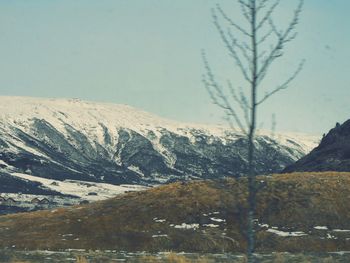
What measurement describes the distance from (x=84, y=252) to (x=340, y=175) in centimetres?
3118

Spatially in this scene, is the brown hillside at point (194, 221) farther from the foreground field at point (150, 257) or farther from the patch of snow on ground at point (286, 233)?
the foreground field at point (150, 257)

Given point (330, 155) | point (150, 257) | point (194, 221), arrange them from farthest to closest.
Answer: point (330, 155) → point (194, 221) → point (150, 257)

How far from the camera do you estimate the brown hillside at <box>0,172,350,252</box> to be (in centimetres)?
4831

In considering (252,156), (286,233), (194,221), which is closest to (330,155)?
(194,221)

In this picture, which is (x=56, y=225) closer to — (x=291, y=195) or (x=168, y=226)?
(x=168, y=226)

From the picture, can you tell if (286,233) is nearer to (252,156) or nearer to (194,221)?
(194,221)

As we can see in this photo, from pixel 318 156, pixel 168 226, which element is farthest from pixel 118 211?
pixel 318 156

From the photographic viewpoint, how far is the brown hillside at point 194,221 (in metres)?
48.3

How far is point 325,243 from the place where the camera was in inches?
1847

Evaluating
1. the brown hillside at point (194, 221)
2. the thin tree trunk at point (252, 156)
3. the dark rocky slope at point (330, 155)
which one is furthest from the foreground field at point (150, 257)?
the dark rocky slope at point (330, 155)

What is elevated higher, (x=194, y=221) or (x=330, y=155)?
(x=330, y=155)

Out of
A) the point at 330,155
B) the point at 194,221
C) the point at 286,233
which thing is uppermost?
the point at 330,155

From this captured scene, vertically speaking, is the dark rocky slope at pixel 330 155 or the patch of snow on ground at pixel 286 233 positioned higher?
the dark rocky slope at pixel 330 155

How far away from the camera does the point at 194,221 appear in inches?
2151
